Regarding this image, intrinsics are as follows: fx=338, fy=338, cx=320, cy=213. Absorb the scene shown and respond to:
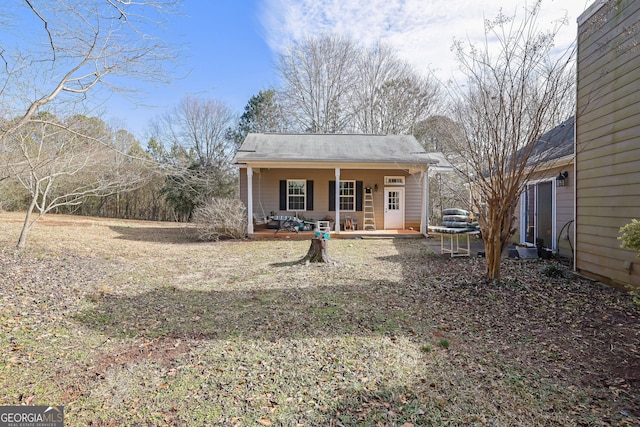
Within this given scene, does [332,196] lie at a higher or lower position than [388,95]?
lower

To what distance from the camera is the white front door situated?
1401 cm

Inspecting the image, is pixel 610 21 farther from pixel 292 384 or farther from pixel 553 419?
pixel 292 384

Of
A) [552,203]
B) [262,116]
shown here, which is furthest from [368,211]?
[262,116]

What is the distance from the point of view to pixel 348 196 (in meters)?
14.0

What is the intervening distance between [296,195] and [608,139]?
1008 centimetres

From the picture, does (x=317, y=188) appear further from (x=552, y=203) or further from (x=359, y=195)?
(x=552, y=203)

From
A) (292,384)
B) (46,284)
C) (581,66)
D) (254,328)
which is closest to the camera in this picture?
(292,384)

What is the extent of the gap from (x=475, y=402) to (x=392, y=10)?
A: 11003 millimetres

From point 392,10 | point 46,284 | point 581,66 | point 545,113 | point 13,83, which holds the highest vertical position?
point 392,10

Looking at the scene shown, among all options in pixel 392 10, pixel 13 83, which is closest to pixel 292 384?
pixel 13 83

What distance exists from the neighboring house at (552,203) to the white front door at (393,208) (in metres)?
4.71

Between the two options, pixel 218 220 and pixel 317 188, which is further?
pixel 317 188

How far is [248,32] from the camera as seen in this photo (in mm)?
9086

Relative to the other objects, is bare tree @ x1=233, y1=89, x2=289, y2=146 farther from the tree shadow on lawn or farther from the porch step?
the porch step
